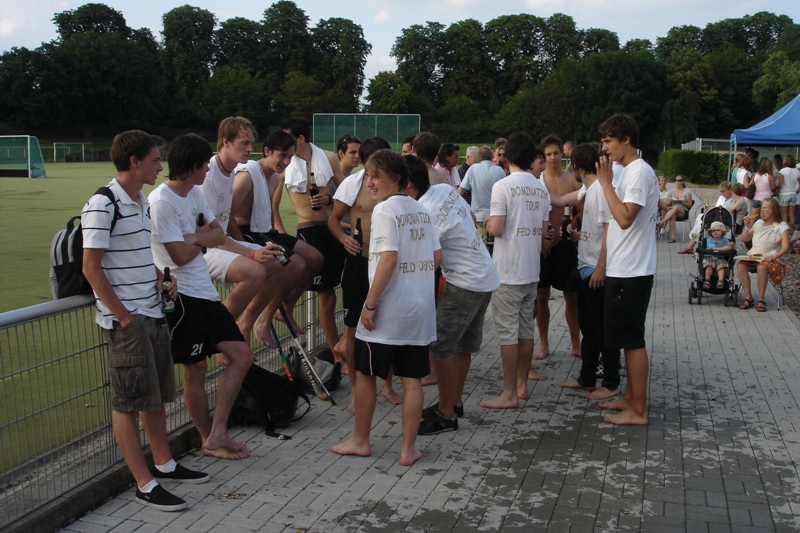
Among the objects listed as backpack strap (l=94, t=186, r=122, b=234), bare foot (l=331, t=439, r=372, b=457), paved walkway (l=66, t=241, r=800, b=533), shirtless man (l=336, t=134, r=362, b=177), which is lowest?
paved walkway (l=66, t=241, r=800, b=533)

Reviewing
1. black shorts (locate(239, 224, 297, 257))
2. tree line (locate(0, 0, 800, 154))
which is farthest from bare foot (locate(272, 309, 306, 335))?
tree line (locate(0, 0, 800, 154))

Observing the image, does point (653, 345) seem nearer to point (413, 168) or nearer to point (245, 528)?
point (413, 168)

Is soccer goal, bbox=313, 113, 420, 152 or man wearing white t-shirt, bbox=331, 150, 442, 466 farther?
soccer goal, bbox=313, 113, 420, 152

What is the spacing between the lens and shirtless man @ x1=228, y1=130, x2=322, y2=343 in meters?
5.91

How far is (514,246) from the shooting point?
5988 millimetres

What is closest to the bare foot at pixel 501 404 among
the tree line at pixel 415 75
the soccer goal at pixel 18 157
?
the soccer goal at pixel 18 157

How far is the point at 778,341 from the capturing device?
827cm

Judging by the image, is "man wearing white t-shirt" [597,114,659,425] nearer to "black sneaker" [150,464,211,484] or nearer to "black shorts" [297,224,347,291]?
"black shorts" [297,224,347,291]

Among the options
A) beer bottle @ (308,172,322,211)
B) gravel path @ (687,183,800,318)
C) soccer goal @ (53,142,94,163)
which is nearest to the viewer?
beer bottle @ (308,172,322,211)

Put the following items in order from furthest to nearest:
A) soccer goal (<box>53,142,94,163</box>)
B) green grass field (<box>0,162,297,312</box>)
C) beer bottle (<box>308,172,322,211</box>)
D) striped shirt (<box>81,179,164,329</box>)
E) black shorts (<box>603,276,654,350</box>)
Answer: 1. soccer goal (<box>53,142,94,163</box>)
2. green grass field (<box>0,162,297,312</box>)
3. beer bottle (<box>308,172,322,211</box>)
4. black shorts (<box>603,276,654,350</box>)
5. striped shirt (<box>81,179,164,329</box>)

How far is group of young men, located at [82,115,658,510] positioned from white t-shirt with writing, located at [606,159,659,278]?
0.04 ft

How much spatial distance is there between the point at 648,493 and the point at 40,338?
325cm

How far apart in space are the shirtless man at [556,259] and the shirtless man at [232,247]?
8.69 feet

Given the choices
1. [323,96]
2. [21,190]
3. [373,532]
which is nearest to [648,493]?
[373,532]
